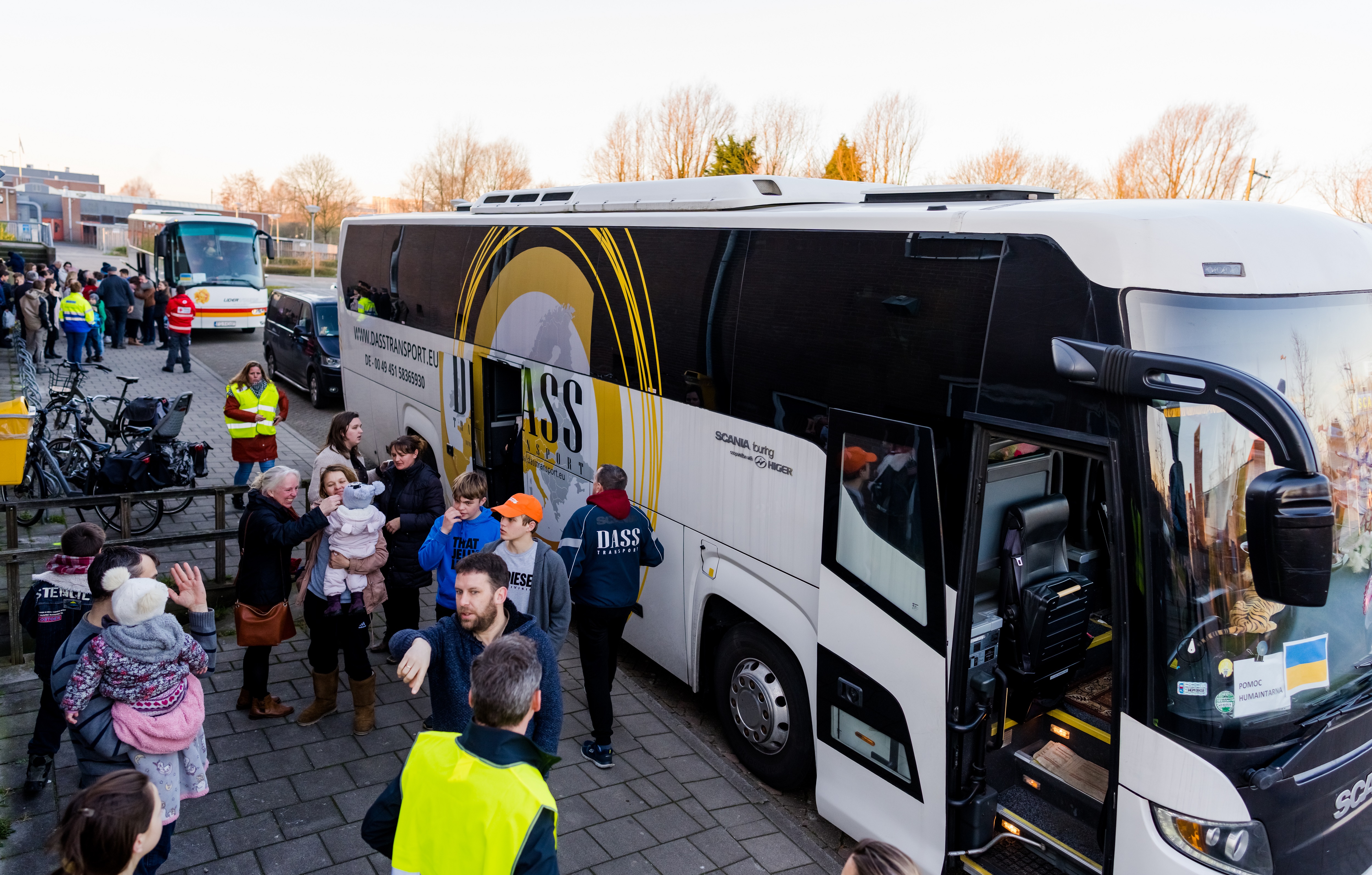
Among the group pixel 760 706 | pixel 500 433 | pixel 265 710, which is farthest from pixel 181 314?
pixel 760 706

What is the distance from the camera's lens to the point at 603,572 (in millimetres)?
5738

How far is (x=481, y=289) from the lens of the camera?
332 inches

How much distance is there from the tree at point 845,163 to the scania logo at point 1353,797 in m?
33.1

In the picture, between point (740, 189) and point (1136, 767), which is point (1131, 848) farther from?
point (740, 189)

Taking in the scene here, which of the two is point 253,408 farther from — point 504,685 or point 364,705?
point 504,685

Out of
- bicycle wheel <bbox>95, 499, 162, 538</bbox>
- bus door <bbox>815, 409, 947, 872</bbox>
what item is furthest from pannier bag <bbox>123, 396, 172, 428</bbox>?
bus door <bbox>815, 409, 947, 872</bbox>

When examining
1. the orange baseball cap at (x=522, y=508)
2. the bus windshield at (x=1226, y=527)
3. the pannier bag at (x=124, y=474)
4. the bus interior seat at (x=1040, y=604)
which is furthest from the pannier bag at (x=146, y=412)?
the bus windshield at (x=1226, y=527)

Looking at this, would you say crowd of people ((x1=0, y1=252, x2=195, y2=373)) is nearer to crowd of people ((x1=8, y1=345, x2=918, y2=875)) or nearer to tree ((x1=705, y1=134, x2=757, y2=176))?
crowd of people ((x1=8, y1=345, x2=918, y2=875))

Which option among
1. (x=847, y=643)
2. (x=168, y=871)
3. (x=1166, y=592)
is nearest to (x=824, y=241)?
(x=847, y=643)

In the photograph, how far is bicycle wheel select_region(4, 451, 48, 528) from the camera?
30.5 feet

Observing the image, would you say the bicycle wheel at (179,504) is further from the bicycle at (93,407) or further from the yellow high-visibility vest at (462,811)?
the yellow high-visibility vest at (462,811)

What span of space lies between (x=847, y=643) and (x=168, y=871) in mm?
3363

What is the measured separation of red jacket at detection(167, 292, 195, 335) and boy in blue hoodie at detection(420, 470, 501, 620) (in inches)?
649

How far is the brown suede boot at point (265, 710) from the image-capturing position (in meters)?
6.01
